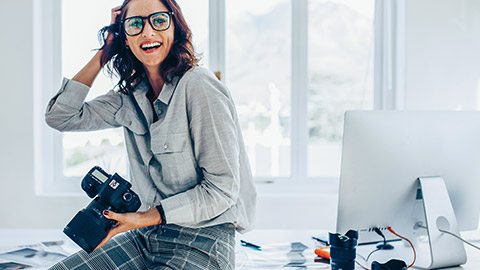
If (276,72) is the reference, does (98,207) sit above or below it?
below

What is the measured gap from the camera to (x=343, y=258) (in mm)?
1188

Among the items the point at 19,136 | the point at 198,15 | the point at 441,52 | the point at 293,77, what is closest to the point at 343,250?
the point at 293,77

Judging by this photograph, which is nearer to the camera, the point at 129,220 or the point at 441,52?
the point at 129,220

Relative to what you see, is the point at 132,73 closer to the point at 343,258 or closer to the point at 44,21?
the point at 343,258

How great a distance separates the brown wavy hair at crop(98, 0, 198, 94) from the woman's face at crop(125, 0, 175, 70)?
0.09ft

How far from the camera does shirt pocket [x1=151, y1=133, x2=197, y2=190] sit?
1263 millimetres

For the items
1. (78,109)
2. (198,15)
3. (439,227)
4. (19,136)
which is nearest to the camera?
(439,227)

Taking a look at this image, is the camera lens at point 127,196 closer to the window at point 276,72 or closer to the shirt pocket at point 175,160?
the shirt pocket at point 175,160

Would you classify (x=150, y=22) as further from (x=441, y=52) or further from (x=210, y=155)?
(x=441, y=52)

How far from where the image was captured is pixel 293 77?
2740 mm

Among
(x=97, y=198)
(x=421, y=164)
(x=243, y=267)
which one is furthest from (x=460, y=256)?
(x=97, y=198)

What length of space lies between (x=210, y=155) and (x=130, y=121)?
318mm

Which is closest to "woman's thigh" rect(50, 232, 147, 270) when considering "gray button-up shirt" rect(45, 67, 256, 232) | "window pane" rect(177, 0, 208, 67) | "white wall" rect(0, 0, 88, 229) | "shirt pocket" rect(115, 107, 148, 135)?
"gray button-up shirt" rect(45, 67, 256, 232)

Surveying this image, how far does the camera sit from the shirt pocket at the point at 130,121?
4.50 ft
